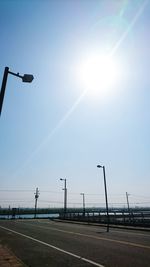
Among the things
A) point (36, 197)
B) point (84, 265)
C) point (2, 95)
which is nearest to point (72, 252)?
point (84, 265)

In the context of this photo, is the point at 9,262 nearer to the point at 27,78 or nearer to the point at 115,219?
the point at 27,78

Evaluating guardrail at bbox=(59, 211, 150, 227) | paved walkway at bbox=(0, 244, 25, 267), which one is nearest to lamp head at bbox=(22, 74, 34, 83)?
paved walkway at bbox=(0, 244, 25, 267)

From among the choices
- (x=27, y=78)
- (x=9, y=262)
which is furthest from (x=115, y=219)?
(x=27, y=78)

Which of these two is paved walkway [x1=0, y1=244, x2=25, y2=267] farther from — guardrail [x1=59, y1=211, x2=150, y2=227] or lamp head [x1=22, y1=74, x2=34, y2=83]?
guardrail [x1=59, y1=211, x2=150, y2=227]

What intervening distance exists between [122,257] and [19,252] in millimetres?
4625

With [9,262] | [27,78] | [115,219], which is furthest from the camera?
[115,219]

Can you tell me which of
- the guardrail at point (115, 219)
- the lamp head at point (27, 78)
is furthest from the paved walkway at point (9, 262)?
the guardrail at point (115, 219)

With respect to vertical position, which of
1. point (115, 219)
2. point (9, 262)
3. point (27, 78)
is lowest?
point (9, 262)

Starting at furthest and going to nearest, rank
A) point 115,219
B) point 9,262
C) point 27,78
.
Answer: point 115,219 < point 27,78 < point 9,262

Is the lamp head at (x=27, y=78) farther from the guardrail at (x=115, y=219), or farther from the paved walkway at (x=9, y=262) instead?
the guardrail at (x=115, y=219)


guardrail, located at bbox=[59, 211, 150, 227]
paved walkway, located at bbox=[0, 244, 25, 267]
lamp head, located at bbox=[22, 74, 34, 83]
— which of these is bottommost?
paved walkway, located at bbox=[0, 244, 25, 267]

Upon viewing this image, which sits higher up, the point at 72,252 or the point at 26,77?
the point at 26,77

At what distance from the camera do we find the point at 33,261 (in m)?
9.20

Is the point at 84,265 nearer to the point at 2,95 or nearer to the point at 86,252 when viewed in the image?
the point at 86,252
